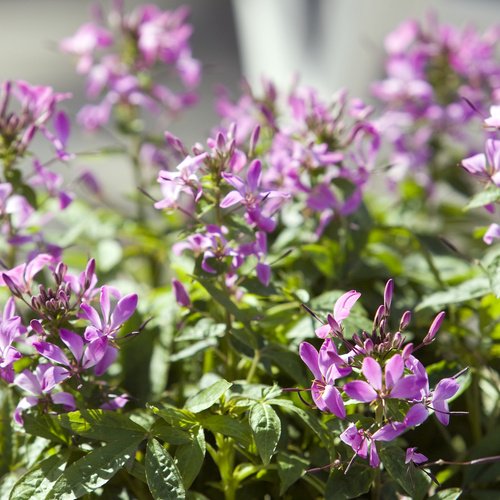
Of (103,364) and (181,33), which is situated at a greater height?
(181,33)

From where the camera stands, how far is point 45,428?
2.22ft

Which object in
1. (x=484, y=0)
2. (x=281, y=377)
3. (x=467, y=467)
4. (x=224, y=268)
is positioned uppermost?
(x=484, y=0)

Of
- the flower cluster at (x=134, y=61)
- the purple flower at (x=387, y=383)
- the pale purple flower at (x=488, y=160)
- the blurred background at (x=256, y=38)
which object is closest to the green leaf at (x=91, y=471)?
the purple flower at (x=387, y=383)

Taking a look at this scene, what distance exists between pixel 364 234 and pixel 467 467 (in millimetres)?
344

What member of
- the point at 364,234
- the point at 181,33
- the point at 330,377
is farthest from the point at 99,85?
the point at 330,377

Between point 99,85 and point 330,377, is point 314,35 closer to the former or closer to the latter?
point 99,85

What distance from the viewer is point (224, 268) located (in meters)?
0.71

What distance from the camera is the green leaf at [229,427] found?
25.1 inches

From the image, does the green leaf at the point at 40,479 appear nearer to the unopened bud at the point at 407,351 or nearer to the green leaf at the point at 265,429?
the green leaf at the point at 265,429

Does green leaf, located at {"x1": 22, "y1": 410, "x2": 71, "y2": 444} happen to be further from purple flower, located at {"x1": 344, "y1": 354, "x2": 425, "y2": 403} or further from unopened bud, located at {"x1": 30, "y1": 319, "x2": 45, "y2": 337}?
purple flower, located at {"x1": 344, "y1": 354, "x2": 425, "y2": 403}

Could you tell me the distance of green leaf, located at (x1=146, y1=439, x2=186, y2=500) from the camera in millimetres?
601

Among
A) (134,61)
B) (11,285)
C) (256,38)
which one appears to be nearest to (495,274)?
(11,285)

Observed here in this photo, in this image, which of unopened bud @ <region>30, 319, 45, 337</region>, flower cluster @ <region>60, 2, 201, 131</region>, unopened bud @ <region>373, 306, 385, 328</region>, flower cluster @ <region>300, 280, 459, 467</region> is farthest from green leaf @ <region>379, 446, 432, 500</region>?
flower cluster @ <region>60, 2, 201, 131</region>

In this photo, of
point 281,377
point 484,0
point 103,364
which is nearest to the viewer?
point 103,364
